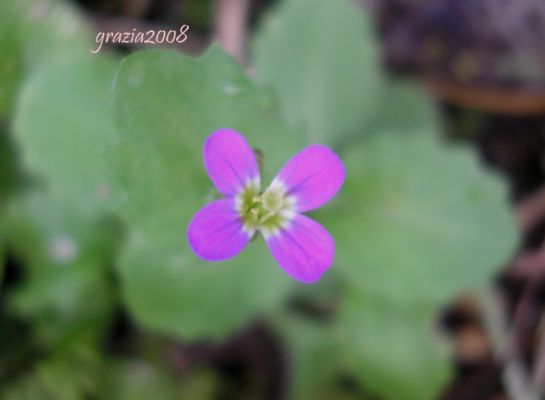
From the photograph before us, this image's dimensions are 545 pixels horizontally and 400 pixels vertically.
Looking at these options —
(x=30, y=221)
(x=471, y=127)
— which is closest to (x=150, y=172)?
(x=30, y=221)

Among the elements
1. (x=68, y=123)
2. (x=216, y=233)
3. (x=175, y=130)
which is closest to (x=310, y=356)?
(x=68, y=123)

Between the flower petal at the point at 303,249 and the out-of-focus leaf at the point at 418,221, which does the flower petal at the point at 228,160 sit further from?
the out-of-focus leaf at the point at 418,221

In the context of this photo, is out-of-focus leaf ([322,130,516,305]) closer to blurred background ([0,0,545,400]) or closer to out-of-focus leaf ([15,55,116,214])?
blurred background ([0,0,545,400])

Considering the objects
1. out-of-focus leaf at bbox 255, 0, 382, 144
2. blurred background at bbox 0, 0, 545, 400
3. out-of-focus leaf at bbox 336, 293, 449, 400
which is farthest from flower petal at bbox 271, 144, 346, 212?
out-of-focus leaf at bbox 336, 293, 449, 400

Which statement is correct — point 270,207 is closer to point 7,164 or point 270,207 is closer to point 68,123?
point 68,123

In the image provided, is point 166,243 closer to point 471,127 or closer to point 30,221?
point 30,221

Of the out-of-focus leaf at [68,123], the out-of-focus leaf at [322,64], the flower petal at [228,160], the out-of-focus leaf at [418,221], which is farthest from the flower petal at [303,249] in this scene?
the out-of-focus leaf at [322,64]
